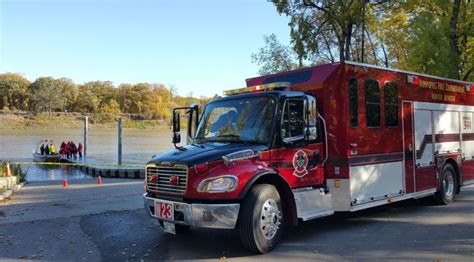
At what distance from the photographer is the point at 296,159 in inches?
294

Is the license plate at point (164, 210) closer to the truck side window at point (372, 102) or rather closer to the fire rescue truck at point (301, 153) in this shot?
the fire rescue truck at point (301, 153)

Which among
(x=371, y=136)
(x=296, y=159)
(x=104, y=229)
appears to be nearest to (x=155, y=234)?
(x=104, y=229)

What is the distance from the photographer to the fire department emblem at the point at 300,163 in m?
7.45

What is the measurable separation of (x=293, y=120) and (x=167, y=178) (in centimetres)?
219

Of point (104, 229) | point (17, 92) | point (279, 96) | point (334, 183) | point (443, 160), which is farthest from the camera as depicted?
point (17, 92)

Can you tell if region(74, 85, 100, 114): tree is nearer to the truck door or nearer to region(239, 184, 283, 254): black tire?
the truck door

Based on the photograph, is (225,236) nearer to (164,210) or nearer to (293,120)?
(164,210)

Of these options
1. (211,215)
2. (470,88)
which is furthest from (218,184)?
(470,88)

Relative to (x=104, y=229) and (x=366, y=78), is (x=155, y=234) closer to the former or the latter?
(x=104, y=229)

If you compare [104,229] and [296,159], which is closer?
[296,159]

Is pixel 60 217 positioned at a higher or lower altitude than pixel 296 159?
lower

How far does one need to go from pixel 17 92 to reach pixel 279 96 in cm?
13746

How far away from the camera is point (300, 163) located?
7551 millimetres

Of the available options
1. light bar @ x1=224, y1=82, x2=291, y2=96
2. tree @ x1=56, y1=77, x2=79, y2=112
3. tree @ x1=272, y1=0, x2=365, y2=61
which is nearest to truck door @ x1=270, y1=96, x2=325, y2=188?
light bar @ x1=224, y1=82, x2=291, y2=96
